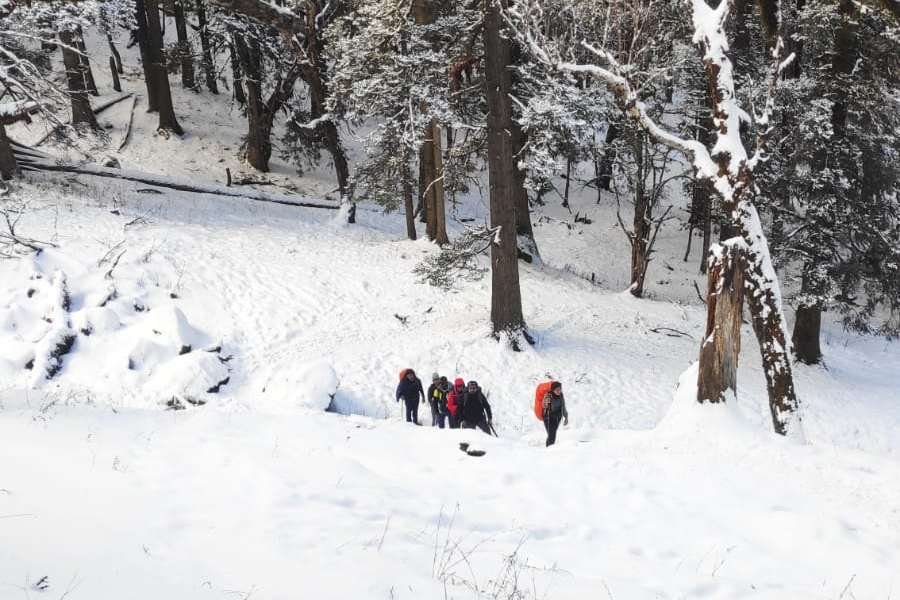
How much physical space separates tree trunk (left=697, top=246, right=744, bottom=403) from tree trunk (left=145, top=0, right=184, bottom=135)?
78.5 ft

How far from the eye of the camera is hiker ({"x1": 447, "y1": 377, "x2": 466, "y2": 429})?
936cm

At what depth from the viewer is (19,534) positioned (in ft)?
11.6

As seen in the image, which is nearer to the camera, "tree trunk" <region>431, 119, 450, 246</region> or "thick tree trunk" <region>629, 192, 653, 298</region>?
"tree trunk" <region>431, 119, 450, 246</region>

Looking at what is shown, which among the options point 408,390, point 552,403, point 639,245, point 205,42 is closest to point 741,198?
point 552,403

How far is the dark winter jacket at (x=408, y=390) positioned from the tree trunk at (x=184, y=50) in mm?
17778

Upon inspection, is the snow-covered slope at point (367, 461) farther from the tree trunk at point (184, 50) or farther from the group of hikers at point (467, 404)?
the tree trunk at point (184, 50)

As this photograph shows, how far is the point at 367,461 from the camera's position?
6172 millimetres

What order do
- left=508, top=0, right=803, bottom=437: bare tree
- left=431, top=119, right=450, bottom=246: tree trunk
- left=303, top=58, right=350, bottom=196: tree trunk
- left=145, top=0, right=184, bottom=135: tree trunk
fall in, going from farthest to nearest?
left=145, top=0, right=184, bottom=135: tree trunk
left=303, top=58, right=350, bottom=196: tree trunk
left=431, top=119, right=450, bottom=246: tree trunk
left=508, top=0, right=803, bottom=437: bare tree

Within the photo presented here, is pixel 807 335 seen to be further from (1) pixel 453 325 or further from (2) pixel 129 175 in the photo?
(2) pixel 129 175

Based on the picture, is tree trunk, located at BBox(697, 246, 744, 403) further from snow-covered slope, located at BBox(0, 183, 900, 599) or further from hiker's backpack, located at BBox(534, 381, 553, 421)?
hiker's backpack, located at BBox(534, 381, 553, 421)

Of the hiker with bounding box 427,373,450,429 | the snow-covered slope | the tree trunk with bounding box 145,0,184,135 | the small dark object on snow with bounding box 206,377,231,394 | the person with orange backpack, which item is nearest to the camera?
the snow-covered slope

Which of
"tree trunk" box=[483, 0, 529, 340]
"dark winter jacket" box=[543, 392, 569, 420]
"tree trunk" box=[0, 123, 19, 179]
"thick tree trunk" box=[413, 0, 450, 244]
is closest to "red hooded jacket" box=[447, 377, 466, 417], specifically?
"dark winter jacket" box=[543, 392, 569, 420]

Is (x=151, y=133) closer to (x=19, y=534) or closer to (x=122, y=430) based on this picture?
(x=122, y=430)

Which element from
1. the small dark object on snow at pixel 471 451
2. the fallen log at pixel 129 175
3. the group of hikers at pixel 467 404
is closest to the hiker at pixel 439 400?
the group of hikers at pixel 467 404
